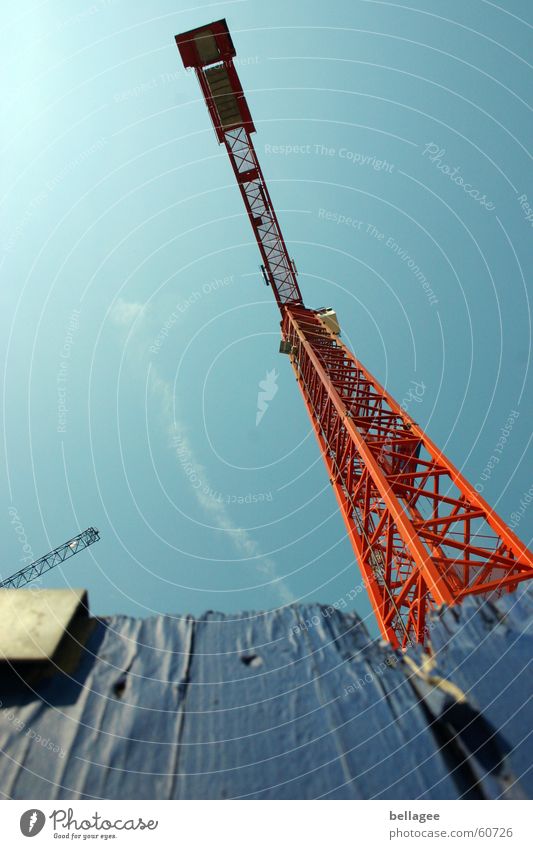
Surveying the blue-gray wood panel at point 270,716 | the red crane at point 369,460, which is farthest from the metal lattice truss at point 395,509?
the blue-gray wood panel at point 270,716

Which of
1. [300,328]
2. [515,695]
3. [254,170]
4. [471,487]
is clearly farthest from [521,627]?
[254,170]

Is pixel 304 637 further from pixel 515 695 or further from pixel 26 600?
pixel 26 600

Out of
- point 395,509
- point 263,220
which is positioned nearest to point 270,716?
point 395,509

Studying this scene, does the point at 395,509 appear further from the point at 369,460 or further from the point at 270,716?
the point at 270,716

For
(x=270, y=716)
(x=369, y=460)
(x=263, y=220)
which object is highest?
(x=263, y=220)

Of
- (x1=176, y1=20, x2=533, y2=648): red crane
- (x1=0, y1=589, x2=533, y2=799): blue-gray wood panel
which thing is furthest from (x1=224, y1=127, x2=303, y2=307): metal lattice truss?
(x1=0, y1=589, x2=533, y2=799): blue-gray wood panel

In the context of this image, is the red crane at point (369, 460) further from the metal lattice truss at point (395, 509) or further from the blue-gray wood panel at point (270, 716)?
the blue-gray wood panel at point (270, 716)

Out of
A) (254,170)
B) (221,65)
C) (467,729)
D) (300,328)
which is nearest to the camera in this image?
(467,729)

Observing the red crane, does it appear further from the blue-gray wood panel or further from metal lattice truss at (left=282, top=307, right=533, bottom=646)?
the blue-gray wood panel
